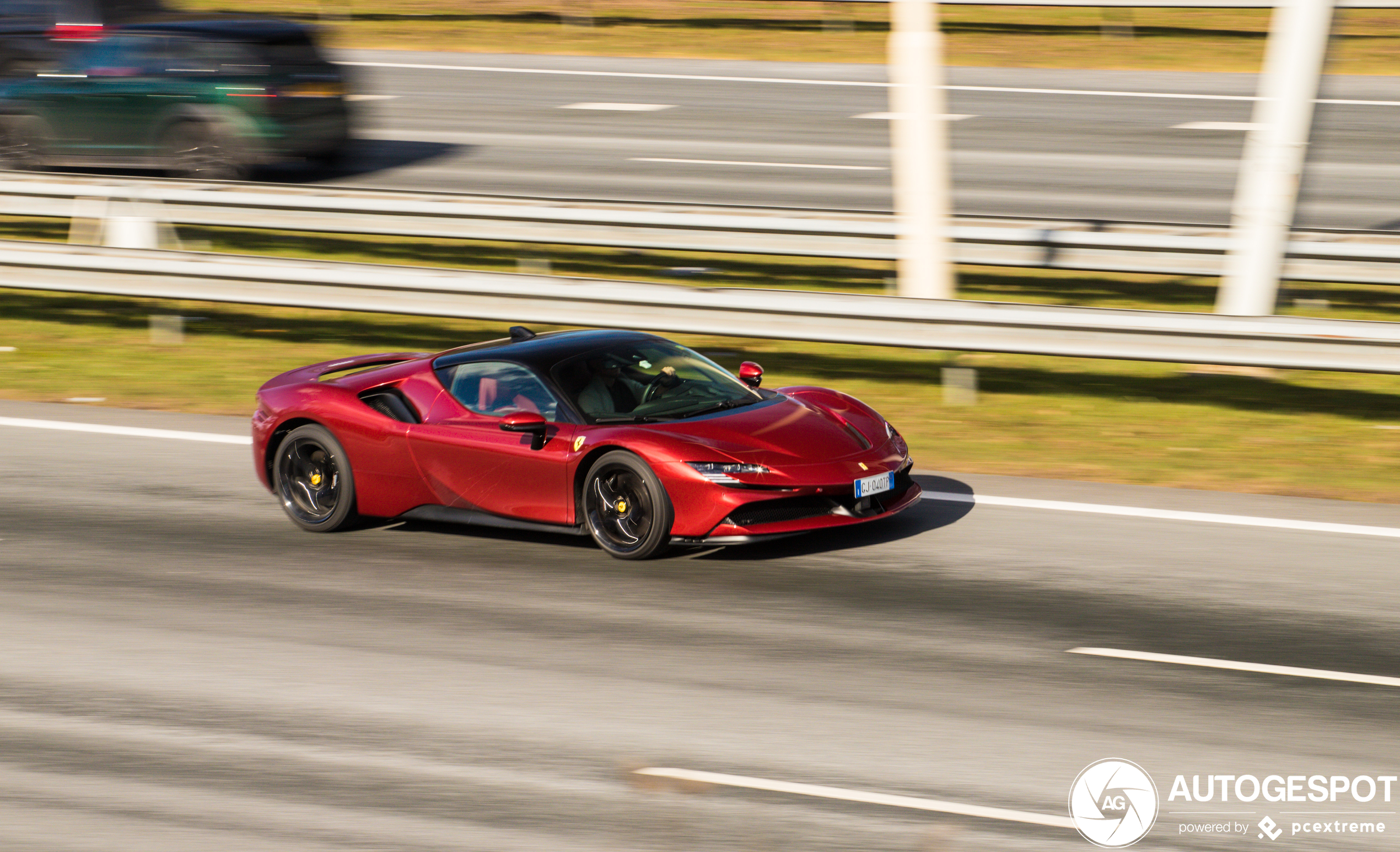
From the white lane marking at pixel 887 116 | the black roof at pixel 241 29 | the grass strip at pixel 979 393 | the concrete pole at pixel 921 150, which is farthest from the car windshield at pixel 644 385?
the white lane marking at pixel 887 116

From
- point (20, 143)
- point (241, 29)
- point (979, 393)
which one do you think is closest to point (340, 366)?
point (979, 393)

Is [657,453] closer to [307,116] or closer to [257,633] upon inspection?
[257,633]

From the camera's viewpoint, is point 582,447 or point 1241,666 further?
point 582,447

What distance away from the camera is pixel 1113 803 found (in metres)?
5.71

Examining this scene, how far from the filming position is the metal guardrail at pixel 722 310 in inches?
429

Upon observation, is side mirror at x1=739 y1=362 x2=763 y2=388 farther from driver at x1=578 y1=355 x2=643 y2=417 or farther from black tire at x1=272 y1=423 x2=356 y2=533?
black tire at x1=272 y1=423 x2=356 y2=533

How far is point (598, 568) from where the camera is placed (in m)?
8.70

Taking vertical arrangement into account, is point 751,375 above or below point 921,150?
below

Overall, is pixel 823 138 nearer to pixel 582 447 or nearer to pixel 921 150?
pixel 921 150

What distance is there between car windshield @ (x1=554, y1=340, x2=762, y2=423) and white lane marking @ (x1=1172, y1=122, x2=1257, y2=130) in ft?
49.9

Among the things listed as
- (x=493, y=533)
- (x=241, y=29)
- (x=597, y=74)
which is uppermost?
(x=597, y=74)

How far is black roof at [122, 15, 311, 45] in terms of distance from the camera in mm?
19203

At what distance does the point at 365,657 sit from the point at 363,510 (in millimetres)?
2239

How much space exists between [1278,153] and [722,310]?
13.5ft
